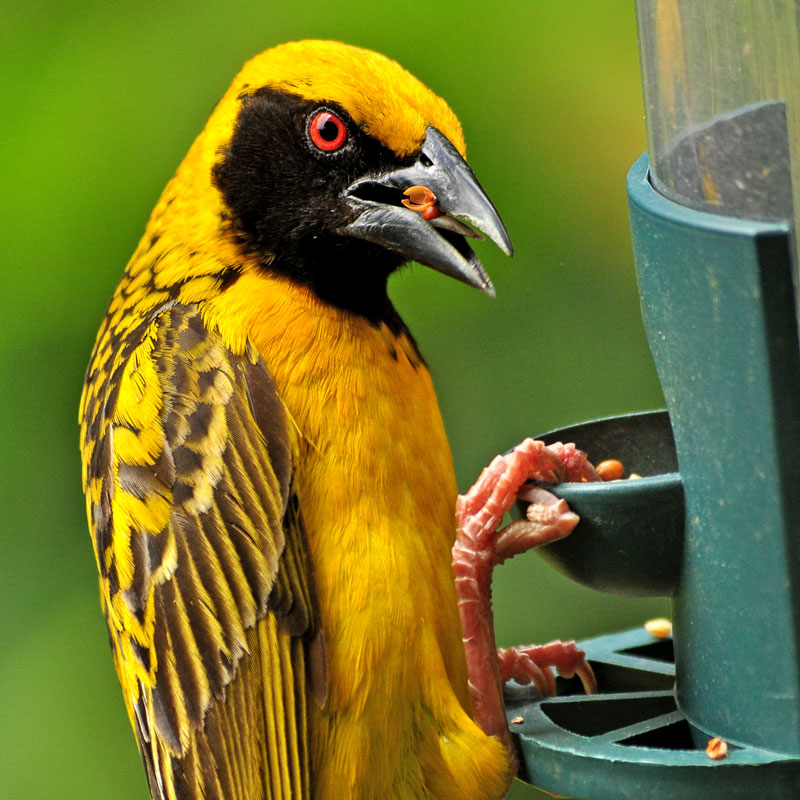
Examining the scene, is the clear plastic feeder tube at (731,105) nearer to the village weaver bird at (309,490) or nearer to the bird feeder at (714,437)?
the bird feeder at (714,437)

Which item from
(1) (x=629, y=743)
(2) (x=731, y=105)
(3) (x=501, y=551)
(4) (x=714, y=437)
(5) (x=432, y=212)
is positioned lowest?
(1) (x=629, y=743)

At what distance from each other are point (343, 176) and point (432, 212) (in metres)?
0.23

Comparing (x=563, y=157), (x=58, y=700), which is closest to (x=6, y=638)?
(x=58, y=700)

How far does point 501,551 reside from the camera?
2830mm

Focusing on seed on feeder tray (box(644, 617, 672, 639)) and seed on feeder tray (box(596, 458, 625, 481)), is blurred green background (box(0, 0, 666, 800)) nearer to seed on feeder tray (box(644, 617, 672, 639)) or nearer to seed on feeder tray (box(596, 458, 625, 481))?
seed on feeder tray (box(644, 617, 672, 639))

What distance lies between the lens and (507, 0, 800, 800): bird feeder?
2.26 m

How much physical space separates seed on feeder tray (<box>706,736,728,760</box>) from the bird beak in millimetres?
969

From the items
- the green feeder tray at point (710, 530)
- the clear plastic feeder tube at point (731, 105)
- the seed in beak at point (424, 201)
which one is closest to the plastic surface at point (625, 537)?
the green feeder tray at point (710, 530)

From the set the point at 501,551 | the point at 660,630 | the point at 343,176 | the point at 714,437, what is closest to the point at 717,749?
the point at 714,437

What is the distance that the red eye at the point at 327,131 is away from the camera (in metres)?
3.06

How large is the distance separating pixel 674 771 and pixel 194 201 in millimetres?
1646

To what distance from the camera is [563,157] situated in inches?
201

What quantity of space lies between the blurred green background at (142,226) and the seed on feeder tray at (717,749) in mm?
2418

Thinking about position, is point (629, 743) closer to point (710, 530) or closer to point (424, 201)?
point (710, 530)
